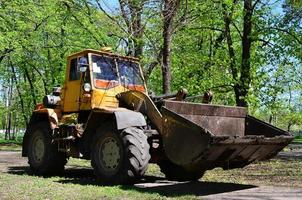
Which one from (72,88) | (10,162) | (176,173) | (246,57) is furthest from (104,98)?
(246,57)

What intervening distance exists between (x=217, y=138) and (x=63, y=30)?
899 inches

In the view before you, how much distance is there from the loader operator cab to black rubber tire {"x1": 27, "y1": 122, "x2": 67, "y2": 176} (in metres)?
0.83

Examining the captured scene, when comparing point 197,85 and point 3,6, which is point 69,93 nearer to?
point 197,85

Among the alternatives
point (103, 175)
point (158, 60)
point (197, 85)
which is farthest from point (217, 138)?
point (197, 85)

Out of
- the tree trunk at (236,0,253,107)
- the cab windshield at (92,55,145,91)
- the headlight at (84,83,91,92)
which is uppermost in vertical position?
the tree trunk at (236,0,253,107)

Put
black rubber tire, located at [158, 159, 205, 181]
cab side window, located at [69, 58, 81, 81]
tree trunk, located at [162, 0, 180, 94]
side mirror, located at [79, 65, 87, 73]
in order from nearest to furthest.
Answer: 1. side mirror, located at [79, 65, 87, 73]
2. black rubber tire, located at [158, 159, 205, 181]
3. cab side window, located at [69, 58, 81, 81]
4. tree trunk, located at [162, 0, 180, 94]

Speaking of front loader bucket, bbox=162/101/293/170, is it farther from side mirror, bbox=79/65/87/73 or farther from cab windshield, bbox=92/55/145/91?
side mirror, bbox=79/65/87/73

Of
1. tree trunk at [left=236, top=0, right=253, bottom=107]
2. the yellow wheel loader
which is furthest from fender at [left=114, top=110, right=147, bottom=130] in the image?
tree trunk at [left=236, top=0, right=253, bottom=107]

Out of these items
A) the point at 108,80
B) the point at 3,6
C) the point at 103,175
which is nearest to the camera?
the point at 103,175

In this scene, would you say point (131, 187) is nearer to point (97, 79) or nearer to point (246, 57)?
point (97, 79)

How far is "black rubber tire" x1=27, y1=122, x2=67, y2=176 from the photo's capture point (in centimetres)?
1208

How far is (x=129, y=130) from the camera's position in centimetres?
970

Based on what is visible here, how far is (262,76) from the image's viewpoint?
23.6 metres

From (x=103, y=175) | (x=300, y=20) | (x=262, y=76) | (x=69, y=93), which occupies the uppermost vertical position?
(x=300, y=20)
